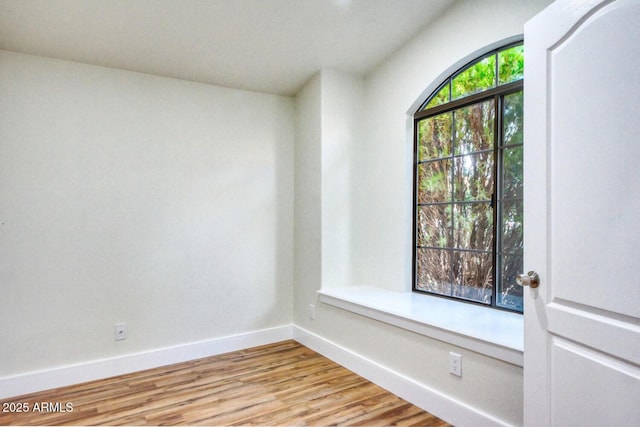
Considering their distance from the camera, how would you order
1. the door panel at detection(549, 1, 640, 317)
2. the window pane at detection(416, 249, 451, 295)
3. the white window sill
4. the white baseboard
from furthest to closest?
the window pane at detection(416, 249, 451, 295) < the white baseboard < the white window sill < the door panel at detection(549, 1, 640, 317)

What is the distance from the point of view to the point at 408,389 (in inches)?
92.0

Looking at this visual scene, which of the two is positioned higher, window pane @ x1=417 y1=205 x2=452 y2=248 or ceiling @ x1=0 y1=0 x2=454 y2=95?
ceiling @ x1=0 y1=0 x2=454 y2=95

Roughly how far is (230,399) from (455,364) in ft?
4.58

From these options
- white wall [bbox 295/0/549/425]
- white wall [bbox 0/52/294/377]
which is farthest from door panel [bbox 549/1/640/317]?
white wall [bbox 0/52/294/377]

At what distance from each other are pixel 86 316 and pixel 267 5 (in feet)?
8.17

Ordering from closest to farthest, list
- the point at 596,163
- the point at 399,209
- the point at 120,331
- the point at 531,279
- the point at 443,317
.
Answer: the point at 596,163 → the point at 531,279 → the point at 443,317 → the point at 120,331 → the point at 399,209

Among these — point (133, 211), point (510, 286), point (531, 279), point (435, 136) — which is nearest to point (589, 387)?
point (531, 279)

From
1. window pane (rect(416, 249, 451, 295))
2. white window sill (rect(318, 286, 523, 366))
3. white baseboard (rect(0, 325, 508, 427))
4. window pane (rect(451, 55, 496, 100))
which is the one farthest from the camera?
window pane (rect(416, 249, 451, 295))

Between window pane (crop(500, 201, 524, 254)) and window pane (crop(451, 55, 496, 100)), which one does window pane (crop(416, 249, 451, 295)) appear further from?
window pane (crop(451, 55, 496, 100))

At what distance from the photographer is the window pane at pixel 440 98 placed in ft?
9.22

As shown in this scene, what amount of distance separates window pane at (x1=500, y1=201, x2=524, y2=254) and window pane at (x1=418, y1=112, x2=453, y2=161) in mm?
642

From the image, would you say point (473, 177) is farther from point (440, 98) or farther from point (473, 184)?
point (440, 98)

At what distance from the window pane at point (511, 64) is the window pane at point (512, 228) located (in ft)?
2.60

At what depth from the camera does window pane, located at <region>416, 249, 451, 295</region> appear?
9.19 feet
